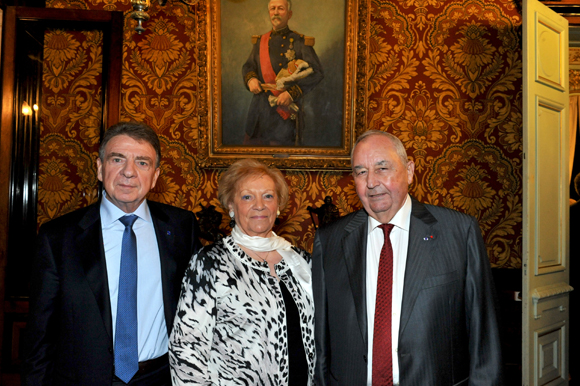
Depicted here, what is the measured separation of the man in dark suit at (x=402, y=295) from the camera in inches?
72.5

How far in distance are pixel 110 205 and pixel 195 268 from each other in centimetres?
47

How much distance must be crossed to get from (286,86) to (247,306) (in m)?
2.43

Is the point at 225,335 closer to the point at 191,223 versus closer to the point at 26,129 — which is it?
the point at 191,223

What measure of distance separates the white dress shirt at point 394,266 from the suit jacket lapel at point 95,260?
103cm

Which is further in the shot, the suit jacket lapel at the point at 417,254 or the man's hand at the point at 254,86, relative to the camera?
the man's hand at the point at 254,86

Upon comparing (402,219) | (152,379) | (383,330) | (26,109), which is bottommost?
(152,379)

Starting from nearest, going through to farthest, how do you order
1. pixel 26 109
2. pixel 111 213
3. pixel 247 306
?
1. pixel 247 306
2. pixel 111 213
3. pixel 26 109

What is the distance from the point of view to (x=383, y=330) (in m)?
1.87

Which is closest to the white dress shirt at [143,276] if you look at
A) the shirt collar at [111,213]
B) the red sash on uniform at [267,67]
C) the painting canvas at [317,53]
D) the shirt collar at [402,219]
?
the shirt collar at [111,213]

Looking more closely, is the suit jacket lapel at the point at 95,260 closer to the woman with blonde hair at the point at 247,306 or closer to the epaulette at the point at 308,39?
the woman with blonde hair at the point at 247,306

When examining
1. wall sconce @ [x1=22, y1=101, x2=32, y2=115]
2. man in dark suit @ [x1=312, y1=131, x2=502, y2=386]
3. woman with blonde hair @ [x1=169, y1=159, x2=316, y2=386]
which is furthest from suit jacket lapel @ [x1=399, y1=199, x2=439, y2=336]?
wall sconce @ [x1=22, y1=101, x2=32, y2=115]

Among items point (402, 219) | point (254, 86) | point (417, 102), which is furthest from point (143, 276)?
point (417, 102)

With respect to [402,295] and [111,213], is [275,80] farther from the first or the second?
[402,295]

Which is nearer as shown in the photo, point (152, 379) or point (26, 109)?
point (152, 379)
